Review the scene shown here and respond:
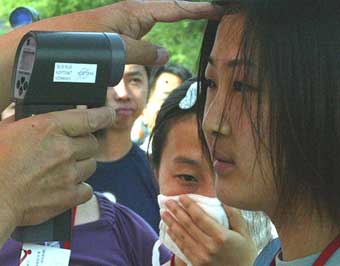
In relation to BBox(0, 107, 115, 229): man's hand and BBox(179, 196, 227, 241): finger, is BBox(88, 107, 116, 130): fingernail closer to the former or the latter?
BBox(0, 107, 115, 229): man's hand

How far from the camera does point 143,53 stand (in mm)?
1829

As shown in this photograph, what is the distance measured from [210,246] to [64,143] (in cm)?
81

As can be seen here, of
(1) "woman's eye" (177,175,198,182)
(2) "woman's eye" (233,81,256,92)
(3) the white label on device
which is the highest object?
(3) the white label on device

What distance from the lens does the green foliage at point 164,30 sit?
11.1 metres

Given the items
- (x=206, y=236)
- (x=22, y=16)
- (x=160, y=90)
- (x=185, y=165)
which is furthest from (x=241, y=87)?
(x=160, y=90)

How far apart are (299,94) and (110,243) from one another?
112cm

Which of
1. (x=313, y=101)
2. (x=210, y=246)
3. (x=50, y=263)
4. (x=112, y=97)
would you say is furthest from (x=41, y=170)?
(x=112, y=97)

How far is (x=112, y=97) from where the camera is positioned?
4230mm

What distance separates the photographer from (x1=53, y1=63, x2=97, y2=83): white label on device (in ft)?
5.04

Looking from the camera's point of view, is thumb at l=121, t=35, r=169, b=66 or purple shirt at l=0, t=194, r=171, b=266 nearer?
thumb at l=121, t=35, r=169, b=66

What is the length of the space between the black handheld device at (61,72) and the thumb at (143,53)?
177mm

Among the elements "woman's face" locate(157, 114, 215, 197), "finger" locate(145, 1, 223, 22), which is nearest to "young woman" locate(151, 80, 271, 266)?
"woman's face" locate(157, 114, 215, 197)

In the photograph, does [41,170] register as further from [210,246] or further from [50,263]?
[210,246]

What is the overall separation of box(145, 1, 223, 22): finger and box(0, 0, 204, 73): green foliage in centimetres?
886
